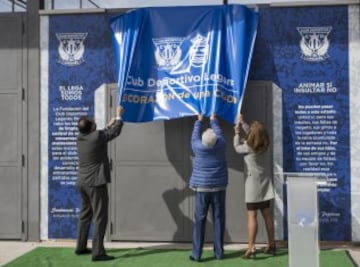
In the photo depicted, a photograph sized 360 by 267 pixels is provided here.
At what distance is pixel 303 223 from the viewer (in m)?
5.02

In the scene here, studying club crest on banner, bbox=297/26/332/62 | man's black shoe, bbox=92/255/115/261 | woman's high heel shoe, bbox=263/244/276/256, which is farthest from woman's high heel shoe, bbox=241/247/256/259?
club crest on banner, bbox=297/26/332/62

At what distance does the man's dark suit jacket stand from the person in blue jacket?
0.97 metres

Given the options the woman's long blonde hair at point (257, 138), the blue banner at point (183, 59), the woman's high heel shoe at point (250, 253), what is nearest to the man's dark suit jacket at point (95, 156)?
the blue banner at point (183, 59)

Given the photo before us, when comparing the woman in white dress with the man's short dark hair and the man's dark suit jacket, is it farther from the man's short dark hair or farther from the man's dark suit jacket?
the man's short dark hair

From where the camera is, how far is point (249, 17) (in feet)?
21.7

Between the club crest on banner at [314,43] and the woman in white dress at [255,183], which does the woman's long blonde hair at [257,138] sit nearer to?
the woman in white dress at [255,183]

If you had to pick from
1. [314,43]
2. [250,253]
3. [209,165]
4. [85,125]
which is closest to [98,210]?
[85,125]

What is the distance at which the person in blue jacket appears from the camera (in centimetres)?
600

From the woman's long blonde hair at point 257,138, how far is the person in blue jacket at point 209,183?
32cm

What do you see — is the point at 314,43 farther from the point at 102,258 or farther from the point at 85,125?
the point at 102,258

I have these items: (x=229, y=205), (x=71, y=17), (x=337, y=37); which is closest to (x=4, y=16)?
(x=71, y=17)

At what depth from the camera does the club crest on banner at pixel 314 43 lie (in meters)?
6.70

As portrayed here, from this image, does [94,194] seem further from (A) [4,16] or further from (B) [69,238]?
(A) [4,16]

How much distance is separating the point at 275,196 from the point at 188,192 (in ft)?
3.56
